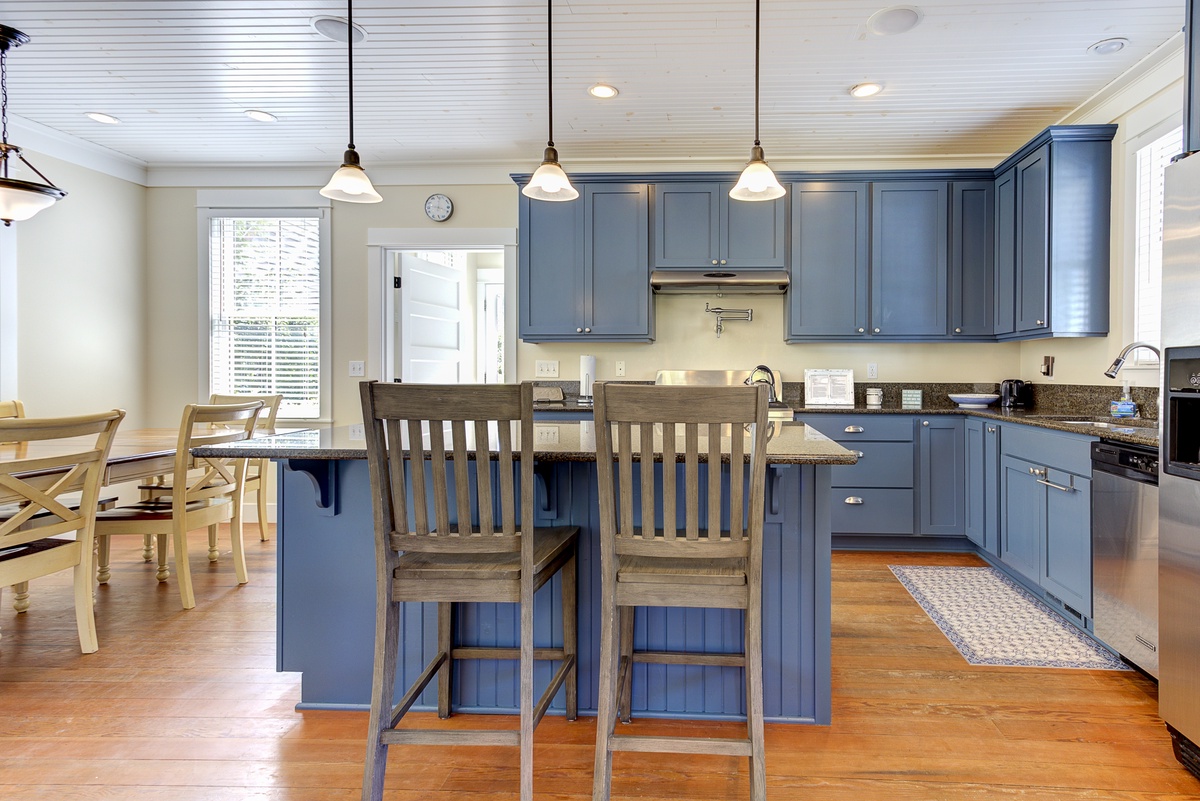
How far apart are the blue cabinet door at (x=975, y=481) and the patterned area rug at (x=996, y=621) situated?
0.24 m

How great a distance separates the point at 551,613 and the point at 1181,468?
6.04 ft

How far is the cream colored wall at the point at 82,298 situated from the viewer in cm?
387

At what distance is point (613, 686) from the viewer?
60.0 inches

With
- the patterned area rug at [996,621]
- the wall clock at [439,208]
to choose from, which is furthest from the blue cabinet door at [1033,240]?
the wall clock at [439,208]

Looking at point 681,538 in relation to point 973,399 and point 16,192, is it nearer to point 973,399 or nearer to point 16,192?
point 16,192

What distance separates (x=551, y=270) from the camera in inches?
166

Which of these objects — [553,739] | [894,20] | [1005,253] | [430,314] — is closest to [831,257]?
[1005,253]

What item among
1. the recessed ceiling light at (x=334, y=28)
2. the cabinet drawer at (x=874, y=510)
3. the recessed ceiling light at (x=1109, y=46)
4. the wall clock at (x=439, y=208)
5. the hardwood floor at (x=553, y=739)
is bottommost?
the hardwood floor at (x=553, y=739)

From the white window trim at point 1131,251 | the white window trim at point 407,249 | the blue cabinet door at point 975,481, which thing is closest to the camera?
the white window trim at point 1131,251

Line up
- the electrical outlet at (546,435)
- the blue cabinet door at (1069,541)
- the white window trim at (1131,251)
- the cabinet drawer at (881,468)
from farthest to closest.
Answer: the cabinet drawer at (881,468)
the white window trim at (1131,251)
the blue cabinet door at (1069,541)
the electrical outlet at (546,435)

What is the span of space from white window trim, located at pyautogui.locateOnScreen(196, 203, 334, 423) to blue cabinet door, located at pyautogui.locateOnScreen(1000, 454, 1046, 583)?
434 cm

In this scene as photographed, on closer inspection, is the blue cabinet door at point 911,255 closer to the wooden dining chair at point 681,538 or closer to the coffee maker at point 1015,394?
the coffee maker at point 1015,394

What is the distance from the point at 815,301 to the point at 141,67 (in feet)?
12.9

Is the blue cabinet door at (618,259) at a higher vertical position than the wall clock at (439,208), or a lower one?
lower
